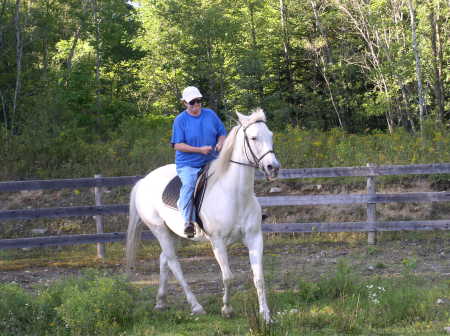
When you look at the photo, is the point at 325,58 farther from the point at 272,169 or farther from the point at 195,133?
the point at 272,169

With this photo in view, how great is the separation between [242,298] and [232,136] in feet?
6.38

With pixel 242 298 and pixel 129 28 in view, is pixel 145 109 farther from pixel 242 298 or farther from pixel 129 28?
pixel 242 298

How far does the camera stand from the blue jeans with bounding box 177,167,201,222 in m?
7.22

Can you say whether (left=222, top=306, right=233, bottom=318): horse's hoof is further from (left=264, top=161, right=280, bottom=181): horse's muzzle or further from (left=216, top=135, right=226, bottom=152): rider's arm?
(left=216, top=135, right=226, bottom=152): rider's arm

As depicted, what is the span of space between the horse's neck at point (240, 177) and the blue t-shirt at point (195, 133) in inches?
23.9

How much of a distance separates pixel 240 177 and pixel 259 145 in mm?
539

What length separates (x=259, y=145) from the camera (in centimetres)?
651

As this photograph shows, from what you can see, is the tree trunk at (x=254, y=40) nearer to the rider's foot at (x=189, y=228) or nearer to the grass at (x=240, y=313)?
the rider's foot at (x=189, y=228)

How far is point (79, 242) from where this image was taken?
1114 centimetres

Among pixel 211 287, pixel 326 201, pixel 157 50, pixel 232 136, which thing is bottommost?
pixel 211 287

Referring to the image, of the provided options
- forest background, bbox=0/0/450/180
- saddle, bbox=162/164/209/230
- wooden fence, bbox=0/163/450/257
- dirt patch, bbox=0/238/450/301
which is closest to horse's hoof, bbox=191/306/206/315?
saddle, bbox=162/164/209/230

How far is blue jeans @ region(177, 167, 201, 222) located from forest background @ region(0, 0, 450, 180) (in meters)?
11.2

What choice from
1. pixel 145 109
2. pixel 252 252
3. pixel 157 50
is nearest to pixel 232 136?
pixel 252 252

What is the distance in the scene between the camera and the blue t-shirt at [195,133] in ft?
24.3
